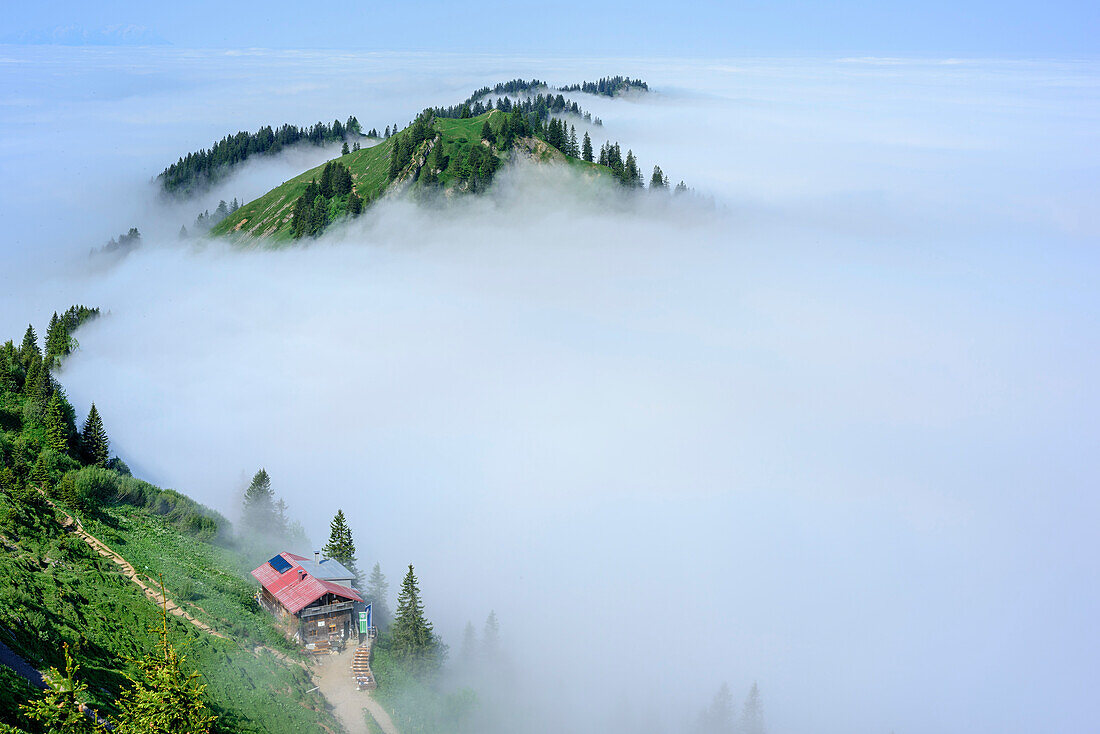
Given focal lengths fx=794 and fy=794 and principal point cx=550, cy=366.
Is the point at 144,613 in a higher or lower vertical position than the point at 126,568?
higher

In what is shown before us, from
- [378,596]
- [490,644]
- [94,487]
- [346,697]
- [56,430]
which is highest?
[56,430]

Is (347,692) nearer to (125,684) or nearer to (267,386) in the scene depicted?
(125,684)

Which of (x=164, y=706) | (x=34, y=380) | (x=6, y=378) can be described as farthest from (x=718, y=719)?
(x=6, y=378)

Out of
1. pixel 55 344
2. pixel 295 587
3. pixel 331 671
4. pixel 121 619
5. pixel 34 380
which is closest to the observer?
pixel 121 619

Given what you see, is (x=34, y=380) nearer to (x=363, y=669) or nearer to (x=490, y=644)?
(x=363, y=669)

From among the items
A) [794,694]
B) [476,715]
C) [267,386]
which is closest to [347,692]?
[476,715]
